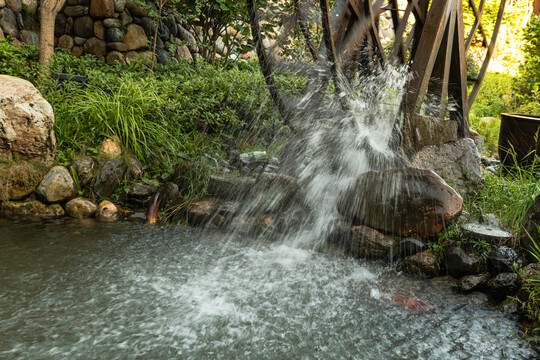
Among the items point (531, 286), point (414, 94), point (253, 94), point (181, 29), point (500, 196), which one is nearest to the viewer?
point (531, 286)

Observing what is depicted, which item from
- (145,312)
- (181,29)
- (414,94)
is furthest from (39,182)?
(181,29)

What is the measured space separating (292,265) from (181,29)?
650 centimetres

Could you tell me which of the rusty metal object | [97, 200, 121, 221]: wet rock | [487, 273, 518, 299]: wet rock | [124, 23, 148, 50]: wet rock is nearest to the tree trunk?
[124, 23, 148, 50]: wet rock

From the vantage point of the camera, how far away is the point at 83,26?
6.93 meters

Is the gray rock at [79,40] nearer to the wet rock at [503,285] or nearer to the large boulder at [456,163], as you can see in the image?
the large boulder at [456,163]

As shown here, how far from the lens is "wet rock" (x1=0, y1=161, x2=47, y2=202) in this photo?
384cm

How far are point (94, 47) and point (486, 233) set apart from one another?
6.48 m

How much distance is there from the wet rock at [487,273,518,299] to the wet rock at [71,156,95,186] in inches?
145

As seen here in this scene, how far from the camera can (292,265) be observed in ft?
10.6

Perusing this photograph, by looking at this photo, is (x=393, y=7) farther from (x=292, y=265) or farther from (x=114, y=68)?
(x=114, y=68)

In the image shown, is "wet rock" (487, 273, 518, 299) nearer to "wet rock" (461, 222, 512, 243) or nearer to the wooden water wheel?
"wet rock" (461, 222, 512, 243)

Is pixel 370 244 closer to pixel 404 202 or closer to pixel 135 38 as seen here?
pixel 404 202

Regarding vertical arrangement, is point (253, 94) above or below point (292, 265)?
above

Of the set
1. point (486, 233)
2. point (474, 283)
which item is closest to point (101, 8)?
point (486, 233)
